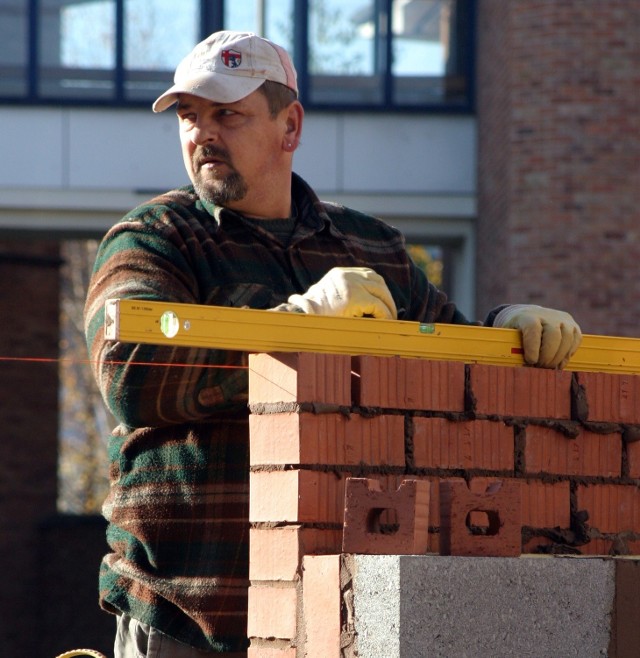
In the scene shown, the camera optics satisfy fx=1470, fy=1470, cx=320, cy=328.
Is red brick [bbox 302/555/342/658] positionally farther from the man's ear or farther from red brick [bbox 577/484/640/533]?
the man's ear

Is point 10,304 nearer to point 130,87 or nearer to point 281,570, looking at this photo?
point 130,87

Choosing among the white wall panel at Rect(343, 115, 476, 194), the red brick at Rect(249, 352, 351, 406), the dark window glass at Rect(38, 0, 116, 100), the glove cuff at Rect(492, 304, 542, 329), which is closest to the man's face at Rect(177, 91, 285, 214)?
the glove cuff at Rect(492, 304, 542, 329)

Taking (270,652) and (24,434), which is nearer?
(270,652)

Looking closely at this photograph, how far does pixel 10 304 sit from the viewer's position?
15.4 meters

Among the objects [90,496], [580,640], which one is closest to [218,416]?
[580,640]

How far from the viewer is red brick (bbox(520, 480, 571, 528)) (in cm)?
270

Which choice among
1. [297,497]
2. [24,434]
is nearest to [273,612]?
[297,497]

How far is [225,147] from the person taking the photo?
10.3 ft

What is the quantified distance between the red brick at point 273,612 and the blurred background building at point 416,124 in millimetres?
9179

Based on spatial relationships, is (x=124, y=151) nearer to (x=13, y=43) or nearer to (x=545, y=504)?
(x=13, y=43)

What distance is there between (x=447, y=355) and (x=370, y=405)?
23 cm

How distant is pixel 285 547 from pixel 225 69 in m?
1.11

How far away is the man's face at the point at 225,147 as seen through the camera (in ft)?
10.2

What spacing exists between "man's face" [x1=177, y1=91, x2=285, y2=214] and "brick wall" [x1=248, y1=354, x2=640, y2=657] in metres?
0.74
